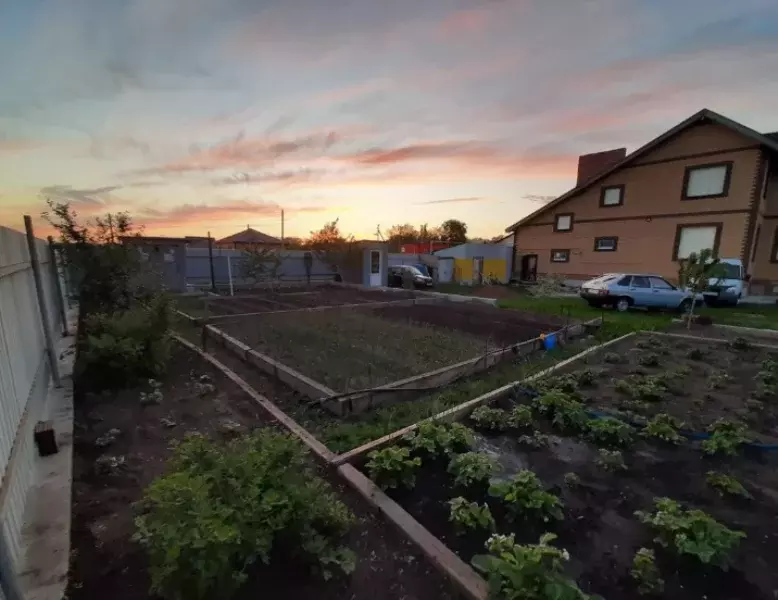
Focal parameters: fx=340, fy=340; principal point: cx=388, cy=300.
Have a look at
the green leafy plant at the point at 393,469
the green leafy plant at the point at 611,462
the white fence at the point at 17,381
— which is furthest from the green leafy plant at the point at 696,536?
the white fence at the point at 17,381

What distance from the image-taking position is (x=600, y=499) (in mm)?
2691

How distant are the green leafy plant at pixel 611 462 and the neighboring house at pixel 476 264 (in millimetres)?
21732

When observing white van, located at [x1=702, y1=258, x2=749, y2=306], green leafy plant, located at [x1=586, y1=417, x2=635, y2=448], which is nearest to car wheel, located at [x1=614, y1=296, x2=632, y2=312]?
white van, located at [x1=702, y1=258, x2=749, y2=306]

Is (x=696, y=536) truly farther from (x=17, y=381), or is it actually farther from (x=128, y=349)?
(x=128, y=349)

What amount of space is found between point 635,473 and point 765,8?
1000cm

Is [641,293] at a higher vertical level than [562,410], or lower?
higher

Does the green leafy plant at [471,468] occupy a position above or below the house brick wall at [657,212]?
below

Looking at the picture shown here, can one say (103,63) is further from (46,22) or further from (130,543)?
(130,543)

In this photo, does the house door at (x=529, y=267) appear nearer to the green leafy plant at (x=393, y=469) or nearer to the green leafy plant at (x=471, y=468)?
the green leafy plant at (x=471, y=468)

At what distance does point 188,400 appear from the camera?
14.3 ft

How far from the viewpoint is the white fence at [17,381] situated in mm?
1966

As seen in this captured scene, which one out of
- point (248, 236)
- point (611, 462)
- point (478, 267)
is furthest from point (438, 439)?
point (248, 236)

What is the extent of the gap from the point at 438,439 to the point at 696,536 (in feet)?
5.93

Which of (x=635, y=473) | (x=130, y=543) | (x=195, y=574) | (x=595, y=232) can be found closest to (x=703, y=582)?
(x=635, y=473)
